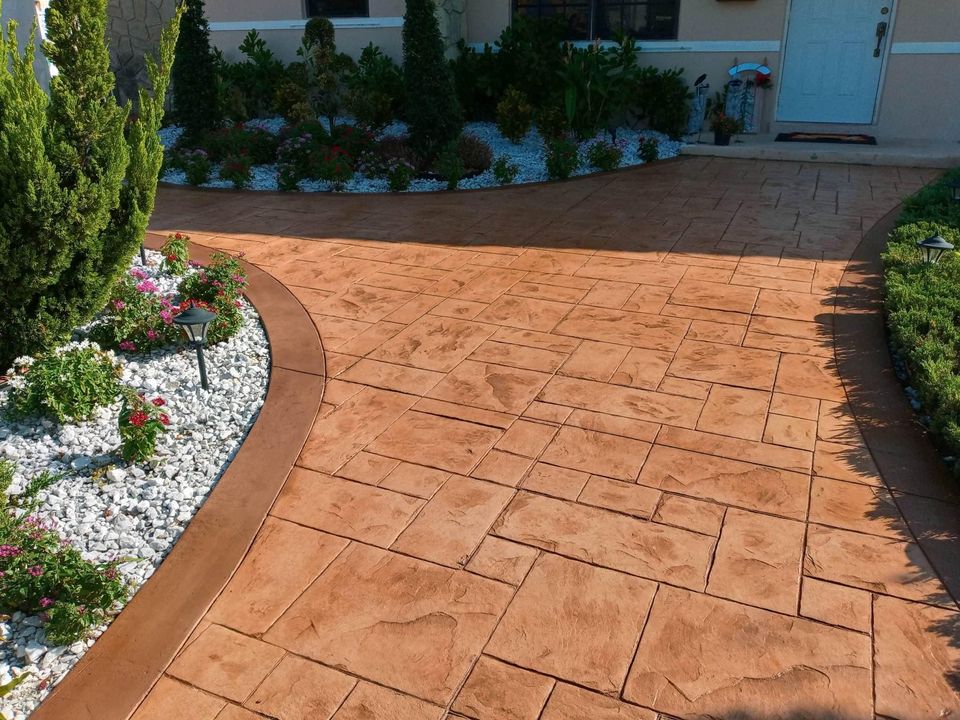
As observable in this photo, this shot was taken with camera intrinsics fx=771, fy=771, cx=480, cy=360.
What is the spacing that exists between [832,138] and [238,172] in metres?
7.75

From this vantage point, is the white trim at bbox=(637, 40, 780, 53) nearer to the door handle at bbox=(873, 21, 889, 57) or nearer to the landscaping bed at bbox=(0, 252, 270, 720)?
the door handle at bbox=(873, 21, 889, 57)

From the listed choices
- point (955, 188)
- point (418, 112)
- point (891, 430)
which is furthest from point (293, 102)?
point (891, 430)

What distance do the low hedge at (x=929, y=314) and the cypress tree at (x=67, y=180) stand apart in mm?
4216

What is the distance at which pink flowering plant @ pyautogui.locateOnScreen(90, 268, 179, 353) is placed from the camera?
15.0 feet

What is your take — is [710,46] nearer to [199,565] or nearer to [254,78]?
[254,78]

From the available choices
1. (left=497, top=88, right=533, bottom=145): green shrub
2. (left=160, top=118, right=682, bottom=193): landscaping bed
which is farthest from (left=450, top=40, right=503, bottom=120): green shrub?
(left=497, top=88, right=533, bottom=145): green shrub

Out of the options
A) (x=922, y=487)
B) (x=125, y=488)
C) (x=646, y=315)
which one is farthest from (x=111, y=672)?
(x=646, y=315)

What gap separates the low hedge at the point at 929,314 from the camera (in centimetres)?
366

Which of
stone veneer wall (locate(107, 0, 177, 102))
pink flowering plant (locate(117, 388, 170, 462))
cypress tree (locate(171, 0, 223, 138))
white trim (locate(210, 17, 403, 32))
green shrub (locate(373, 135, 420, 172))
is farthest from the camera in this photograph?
stone veneer wall (locate(107, 0, 177, 102))

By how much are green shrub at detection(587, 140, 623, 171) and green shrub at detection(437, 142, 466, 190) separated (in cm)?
171

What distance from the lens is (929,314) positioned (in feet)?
14.9

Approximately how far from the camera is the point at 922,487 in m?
3.35

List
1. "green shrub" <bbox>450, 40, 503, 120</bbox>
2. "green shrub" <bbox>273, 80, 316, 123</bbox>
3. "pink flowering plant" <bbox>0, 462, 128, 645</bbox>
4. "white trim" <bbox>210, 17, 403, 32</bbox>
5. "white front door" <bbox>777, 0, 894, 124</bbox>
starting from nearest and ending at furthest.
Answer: "pink flowering plant" <bbox>0, 462, 128, 645</bbox>, "white front door" <bbox>777, 0, 894, 124</bbox>, "green shrub" <bbox>450, 40, 503, 120</bbox>, "green shrub" <bbox>273, 80, 316, 123</bbox>, "white trim" <bbox>210, 17, 403, 32</bbox>

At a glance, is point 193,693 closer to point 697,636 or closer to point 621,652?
point 621,652
